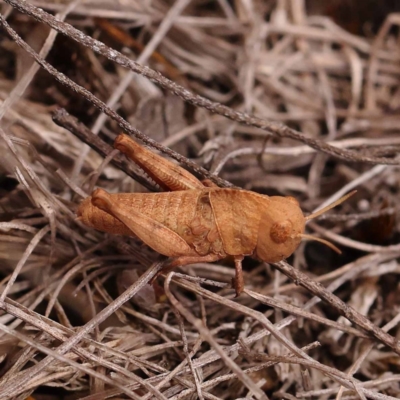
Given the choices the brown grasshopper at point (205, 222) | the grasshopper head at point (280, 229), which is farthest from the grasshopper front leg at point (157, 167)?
the grasshopper head at point (280, 229)

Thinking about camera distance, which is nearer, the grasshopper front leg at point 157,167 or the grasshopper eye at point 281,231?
the grasshopper eye at point 281,231

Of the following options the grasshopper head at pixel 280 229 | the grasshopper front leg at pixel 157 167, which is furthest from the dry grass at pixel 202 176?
the grasshopper head at pixel 280 229

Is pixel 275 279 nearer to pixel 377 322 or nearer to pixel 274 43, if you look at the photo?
pixel 377 322

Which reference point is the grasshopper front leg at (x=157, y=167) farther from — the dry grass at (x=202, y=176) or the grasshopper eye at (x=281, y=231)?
the grasshopper eye at (x=281, y=231)

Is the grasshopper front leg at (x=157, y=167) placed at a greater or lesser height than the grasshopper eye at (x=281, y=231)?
lesser

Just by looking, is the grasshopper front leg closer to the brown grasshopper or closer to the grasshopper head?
the brown grasshopper

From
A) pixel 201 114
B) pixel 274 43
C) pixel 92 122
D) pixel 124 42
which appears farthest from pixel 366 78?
pixel 92 122

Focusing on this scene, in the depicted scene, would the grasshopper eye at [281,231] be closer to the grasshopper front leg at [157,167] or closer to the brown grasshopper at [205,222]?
the brown grasshopper at [205,222]
